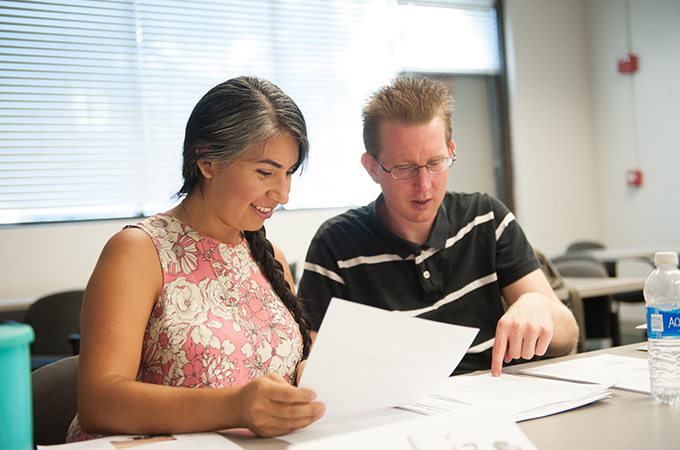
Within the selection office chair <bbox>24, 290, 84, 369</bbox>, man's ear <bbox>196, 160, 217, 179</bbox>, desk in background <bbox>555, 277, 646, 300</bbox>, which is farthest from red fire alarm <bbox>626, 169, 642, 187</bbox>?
man's ear <bbox>196, 160, 217, 179</bbox>

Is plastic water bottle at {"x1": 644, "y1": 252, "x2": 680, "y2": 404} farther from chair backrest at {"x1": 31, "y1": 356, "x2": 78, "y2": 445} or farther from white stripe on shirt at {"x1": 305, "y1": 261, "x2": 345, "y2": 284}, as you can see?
chair backrest at {"x1": 31, "y1": 356, "x2": 78, "y2": 445}

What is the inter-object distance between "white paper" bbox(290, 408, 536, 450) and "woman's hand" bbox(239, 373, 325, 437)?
4.0 inches

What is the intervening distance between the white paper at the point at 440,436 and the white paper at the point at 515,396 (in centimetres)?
14

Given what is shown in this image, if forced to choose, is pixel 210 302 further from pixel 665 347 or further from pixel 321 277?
pixel 665 347

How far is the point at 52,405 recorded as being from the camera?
1146mm

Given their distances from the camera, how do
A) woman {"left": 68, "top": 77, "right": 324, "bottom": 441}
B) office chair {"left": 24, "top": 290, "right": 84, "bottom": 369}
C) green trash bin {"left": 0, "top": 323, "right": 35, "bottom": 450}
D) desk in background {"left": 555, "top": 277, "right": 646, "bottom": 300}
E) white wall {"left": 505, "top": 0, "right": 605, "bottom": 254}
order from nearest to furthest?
green trash bin {"left": 0, "top": 323, "right": 35, "bottom": 450} < woman {"left": 68, "top": 77, "right": 324, "bottom": 441} < desk in background {"left": 555, "top": 277, "right": 646, "bottom": 300} < office chair {"left": 24, "top": 290, "right": 84, "bottom": 369} < white wall {"left": 505, "top": 0, "right": 605, "bottom": 254}

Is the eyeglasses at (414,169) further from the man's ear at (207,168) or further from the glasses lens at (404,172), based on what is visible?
the man's ear at (207,168)

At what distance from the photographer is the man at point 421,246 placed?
1.55 meters

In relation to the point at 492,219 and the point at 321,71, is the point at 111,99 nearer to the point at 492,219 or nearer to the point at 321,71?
the point at 321,71

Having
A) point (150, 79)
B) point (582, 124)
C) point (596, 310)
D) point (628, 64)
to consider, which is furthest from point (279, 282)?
point (582, 124)

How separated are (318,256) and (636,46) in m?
5.04

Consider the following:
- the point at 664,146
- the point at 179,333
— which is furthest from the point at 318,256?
the point at 664,146

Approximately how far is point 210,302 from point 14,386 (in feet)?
1.81

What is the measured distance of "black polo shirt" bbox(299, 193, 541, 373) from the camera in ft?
5.08
